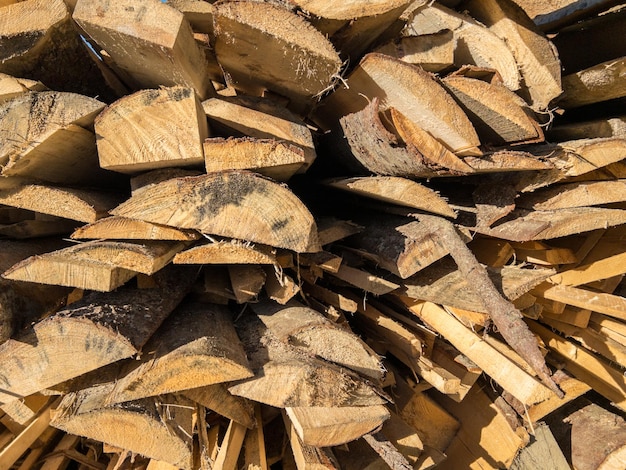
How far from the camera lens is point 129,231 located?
1.46 m

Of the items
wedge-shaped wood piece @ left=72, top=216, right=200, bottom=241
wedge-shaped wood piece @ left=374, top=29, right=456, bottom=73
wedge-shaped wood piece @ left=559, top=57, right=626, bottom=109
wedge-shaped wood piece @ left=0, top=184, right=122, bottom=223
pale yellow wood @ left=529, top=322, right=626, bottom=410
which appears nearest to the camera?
wedge-shaped wood piece @ left=72, top=216, right=200, bottom=241

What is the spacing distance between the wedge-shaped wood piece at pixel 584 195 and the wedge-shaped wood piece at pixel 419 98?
0.49 m

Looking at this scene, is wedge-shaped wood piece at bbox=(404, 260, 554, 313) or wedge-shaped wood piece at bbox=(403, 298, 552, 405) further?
wedge-shaped wood piece at bbox=(404, 260, 554, 313)

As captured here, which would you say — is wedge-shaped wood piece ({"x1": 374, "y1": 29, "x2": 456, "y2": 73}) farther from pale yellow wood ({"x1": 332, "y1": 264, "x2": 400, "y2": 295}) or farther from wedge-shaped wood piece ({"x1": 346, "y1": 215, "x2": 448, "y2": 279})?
pale yellow wood ({"x1": 332, "y1": 264, "x2": 400, "y2": 295})

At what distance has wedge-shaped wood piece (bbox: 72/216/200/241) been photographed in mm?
1447

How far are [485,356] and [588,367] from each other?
2.52ft

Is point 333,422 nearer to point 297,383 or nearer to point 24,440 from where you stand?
point 297,383

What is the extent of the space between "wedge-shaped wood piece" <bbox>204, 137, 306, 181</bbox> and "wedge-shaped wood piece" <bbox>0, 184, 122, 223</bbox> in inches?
18.3

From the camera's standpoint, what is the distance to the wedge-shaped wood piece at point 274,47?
60.3 inches

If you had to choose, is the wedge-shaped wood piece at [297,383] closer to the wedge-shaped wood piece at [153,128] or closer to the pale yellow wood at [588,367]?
the wedge-shaped wood piece at [153,128]

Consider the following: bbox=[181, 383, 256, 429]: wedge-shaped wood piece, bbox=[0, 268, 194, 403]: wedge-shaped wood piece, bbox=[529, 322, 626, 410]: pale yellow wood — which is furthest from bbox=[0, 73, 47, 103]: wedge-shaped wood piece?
bbox=[529, 322, 626, 410]: pale yellow wood

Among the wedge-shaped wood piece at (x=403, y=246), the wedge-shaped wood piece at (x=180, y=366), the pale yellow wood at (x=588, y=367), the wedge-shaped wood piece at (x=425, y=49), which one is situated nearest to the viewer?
the wedge-shaped wood piece at (x=180, y=366)

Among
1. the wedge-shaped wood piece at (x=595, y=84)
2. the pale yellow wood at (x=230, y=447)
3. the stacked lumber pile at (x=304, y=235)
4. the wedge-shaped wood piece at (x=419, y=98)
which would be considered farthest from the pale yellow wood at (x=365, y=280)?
the wedge-shaped wood piece at (x=595, y=84)

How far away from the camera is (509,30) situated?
1896mm
